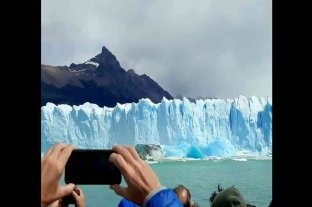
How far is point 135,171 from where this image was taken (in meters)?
0.52

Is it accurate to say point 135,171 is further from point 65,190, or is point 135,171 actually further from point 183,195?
point 183,195

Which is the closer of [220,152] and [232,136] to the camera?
[232,136]

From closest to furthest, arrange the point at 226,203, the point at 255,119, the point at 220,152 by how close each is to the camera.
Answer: the point at 226,203 → the point at 255,119 → the point at 220,152

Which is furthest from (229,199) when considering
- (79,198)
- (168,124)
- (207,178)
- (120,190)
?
(207,178)

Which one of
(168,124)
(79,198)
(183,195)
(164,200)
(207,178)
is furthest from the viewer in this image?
(207,178)

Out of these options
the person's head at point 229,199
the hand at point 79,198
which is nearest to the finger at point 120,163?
the hand at point 79,198

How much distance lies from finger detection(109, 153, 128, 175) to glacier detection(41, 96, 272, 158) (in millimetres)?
19823

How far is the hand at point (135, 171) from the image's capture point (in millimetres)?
523

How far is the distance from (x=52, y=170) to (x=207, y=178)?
1324 inches

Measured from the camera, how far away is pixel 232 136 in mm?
22359
